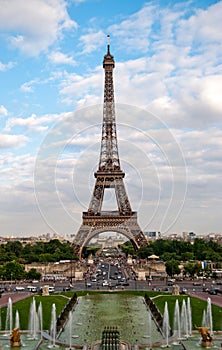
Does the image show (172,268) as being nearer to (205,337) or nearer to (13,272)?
(13,272)

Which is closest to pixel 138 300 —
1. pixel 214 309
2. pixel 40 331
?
pixel 214 309

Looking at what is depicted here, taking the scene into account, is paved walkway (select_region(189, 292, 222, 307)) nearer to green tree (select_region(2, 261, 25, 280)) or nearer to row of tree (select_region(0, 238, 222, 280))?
row of tree (select_region(0, 238, 222, 280))

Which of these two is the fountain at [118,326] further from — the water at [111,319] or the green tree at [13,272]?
the green tree at [13,272]

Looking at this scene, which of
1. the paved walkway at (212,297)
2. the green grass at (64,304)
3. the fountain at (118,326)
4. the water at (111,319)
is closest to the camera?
the fountain at (118,326)

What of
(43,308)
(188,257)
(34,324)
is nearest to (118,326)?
(34,324)

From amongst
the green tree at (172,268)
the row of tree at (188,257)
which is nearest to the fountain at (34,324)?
the green tree at (172,268)

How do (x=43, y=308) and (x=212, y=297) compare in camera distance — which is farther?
(x=212, y=297)

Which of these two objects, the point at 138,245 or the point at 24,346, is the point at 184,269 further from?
the point at 24,346

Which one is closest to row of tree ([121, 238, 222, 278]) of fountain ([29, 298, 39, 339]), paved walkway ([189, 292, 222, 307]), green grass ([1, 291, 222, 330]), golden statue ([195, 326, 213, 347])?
paved walkway ([189, 292, 222, 307])
